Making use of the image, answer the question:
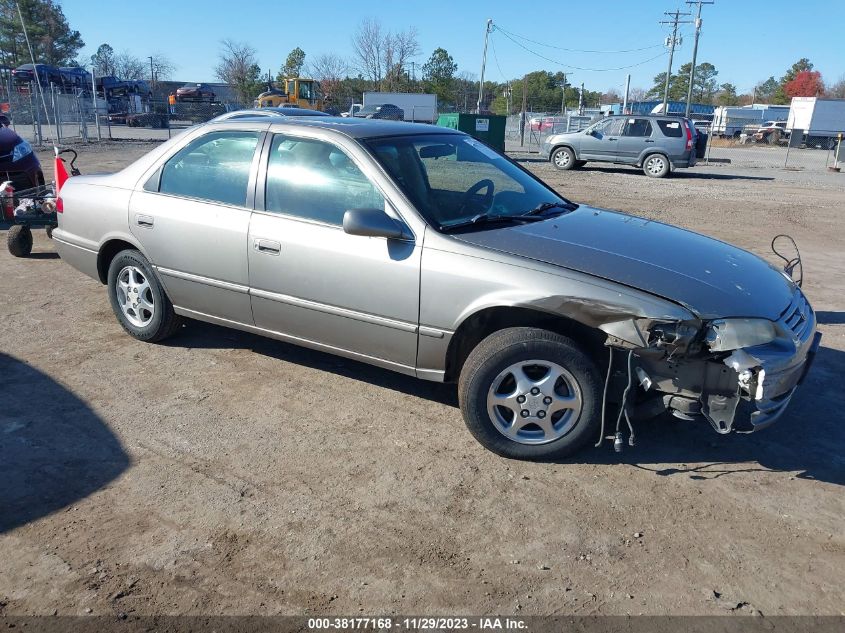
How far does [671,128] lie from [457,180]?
723 inches

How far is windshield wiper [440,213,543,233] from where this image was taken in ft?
13.2

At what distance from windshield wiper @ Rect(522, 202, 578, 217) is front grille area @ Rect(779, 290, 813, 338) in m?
1.55

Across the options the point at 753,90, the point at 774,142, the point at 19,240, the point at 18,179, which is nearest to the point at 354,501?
the point at 19,240

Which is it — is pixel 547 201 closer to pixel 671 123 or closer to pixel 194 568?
pixel 194 568

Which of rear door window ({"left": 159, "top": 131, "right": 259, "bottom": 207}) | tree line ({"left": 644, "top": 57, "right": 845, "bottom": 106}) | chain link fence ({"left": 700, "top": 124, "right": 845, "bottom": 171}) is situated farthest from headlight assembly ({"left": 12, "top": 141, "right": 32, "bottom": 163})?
tree line ({"left": 644, "top": 57, "right": 845, "bottom": 106})

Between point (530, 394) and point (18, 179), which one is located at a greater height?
point (18, 179)

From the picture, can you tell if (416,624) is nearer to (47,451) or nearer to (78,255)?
(47,451)

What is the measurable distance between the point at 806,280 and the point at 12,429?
7822 mm

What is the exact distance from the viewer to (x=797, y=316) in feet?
12.4

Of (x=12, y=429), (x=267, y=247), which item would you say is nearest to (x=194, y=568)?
(x=12, y=429)

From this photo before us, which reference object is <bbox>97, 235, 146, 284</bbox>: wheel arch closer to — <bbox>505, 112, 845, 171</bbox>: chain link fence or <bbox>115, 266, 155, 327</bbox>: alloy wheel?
<bbox>115, 266, 155, 327</bbox>: alloy wheel

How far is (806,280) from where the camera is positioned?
7.83 m

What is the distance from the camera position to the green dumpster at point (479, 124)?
77.5ft

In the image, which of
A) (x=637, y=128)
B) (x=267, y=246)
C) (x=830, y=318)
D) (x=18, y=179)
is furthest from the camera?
(x=637, y=128)
